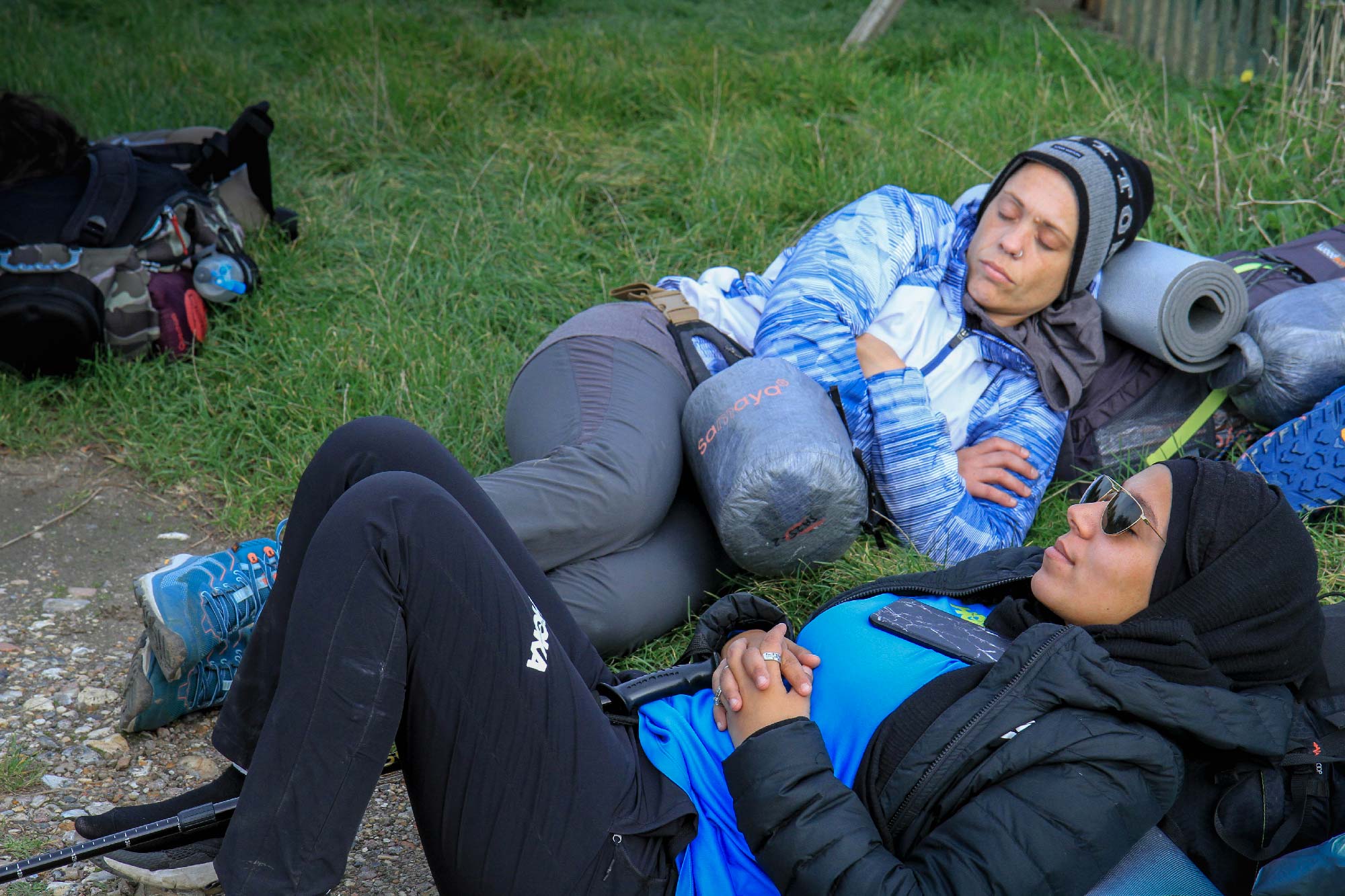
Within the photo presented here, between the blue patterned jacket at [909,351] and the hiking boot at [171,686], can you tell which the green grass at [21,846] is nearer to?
the hiking boot at [171,686]

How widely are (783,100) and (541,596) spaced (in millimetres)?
4042

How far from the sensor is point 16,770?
8.43ft

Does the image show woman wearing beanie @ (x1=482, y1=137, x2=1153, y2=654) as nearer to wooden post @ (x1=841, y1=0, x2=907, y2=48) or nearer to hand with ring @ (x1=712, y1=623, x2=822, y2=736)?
hand with ring @ (x1=712, y1=623, x2=822, y2=736)

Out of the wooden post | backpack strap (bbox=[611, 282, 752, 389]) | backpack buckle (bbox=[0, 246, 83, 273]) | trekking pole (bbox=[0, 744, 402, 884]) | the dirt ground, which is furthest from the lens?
the wooden post

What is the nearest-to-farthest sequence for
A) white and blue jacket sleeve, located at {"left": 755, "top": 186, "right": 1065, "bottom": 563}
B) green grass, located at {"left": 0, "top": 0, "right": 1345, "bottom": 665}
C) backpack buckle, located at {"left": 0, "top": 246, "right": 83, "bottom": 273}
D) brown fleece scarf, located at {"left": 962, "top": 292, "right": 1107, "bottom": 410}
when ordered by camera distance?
1. white and blue jacket sleeve, located at {"left": 755, "top": 186, "right": 1065, "bottom": 563}
2. brown fleece scarf, located at {"left": 962, "top": 292, "right": 1107, "bottom": 410}
3. backpack buckle, located at {"left": 0, "top": 246, "right": 83, "bottom": 273}
4. green grass, located at {"left": 0, "top": 0, "right": 1345, "bottom": 665}

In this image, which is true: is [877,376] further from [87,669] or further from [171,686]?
[87,669]

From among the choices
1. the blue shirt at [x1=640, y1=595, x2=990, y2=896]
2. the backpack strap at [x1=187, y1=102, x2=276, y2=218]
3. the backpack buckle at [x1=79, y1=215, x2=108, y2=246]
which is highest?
the backpack strap at [x1=187, y1=102, x2=276, y2=218]

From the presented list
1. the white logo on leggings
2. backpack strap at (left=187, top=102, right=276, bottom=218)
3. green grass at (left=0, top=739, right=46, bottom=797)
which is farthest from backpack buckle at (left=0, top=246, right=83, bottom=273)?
the white logo on leggings

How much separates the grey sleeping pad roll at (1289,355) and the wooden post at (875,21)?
11.3 feet

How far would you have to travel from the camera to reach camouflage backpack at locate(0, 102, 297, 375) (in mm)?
3869

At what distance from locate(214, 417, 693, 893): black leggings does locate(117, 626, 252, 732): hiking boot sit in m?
0.94

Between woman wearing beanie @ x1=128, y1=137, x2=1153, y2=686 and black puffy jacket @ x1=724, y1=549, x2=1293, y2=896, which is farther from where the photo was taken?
woman wearing beanie @ x1=128, y1=137, x2=1153, y2=686

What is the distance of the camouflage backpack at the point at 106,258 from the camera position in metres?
3.87

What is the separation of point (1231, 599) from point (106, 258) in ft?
12.1
